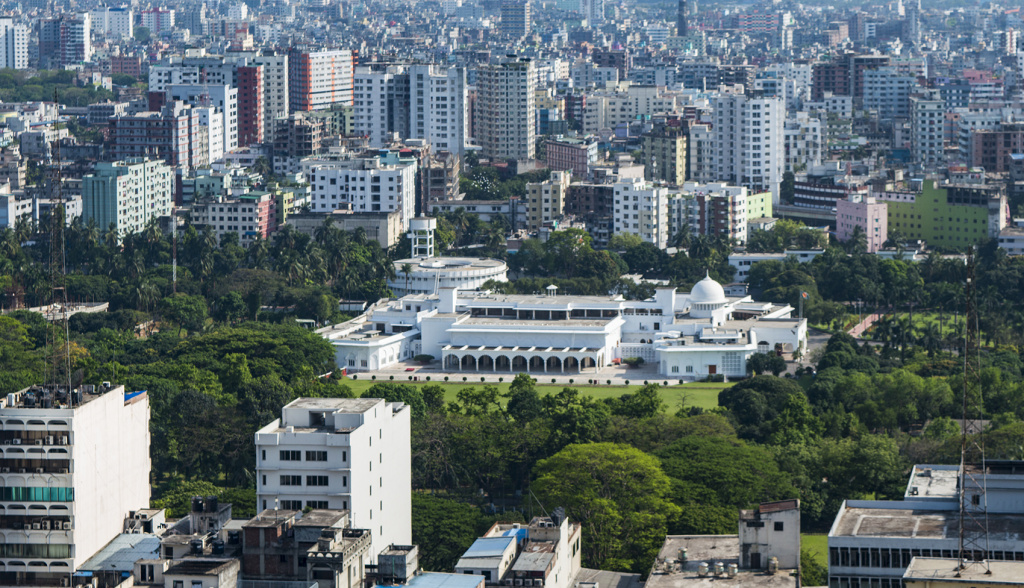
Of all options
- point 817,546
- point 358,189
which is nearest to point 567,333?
point 817,546

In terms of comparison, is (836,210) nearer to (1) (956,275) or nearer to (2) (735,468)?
(1) (956,275)

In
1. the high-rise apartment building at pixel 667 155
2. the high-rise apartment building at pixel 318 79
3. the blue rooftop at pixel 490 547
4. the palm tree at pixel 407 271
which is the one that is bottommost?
the blue rooftop at pixel 490 547

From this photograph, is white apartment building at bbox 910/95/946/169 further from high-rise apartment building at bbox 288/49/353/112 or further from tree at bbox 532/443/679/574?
→ tree at bbox 532/443/679/574

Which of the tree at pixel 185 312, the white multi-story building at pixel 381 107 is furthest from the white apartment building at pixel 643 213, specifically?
the white multi-story building at pixel 381 107

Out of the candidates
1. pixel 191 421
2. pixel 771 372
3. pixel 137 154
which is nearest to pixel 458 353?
pixel 771 372

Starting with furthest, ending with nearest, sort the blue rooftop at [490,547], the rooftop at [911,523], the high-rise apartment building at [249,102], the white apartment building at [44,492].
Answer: the high-rise apartment building at [249,102]
the white apartment building at [44,492]
the blue rooftop at [490,547]
the rooftop at [911,523]

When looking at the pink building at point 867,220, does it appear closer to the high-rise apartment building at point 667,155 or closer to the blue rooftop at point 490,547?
the high-rise apartment building at point 667,155
